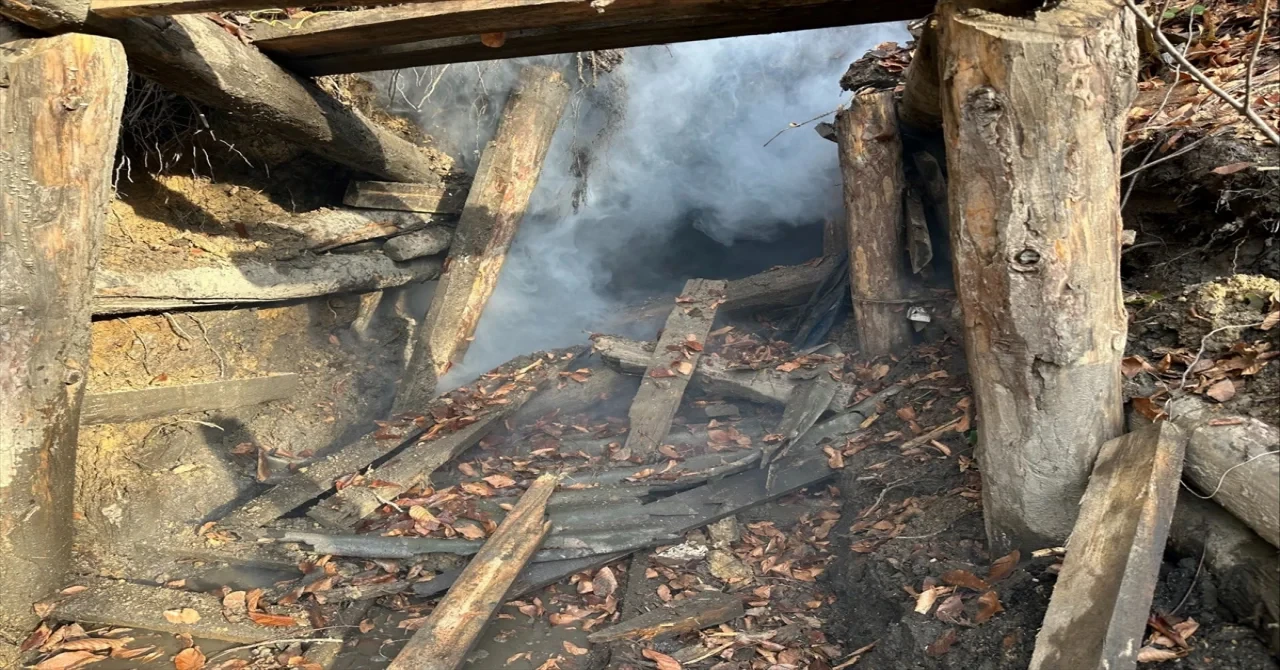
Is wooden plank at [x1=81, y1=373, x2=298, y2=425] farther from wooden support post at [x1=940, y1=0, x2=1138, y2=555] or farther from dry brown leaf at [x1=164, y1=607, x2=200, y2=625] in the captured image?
wooden support post at [x1=940, y1=0, x2=1138, y2=555]

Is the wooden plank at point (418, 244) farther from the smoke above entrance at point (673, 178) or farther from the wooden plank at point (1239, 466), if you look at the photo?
the wooden plank at point (1239, 466)

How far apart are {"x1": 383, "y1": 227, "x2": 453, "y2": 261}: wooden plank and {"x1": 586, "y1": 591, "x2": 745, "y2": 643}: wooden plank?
4056 millimetres

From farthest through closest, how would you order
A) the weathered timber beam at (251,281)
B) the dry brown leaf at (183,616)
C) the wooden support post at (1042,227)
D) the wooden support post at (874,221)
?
the wooden support post at (874,221), the weathered timber beam at (251,281), the dry brown leaf at (183,616), the wooden support post at (1042,227)

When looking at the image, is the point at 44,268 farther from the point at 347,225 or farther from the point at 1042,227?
the point at 1042,227

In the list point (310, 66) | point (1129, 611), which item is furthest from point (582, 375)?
point (1129, 611)

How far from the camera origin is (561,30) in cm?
408

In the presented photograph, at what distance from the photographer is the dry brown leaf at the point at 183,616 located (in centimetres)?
406

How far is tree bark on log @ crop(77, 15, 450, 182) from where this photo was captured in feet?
12.4

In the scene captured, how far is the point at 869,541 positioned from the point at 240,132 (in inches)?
205

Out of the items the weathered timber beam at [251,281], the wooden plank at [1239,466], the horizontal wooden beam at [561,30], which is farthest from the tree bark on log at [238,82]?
Result: the wooden plank at [1239,466]

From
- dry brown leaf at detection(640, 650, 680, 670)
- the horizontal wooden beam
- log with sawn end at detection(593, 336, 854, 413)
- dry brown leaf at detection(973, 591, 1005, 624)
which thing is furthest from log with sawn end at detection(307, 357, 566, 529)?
dry brown leaf at detection(973, 591, 1005, 624)

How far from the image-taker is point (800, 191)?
27.6ft

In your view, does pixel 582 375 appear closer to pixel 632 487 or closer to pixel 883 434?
pixel 632 487

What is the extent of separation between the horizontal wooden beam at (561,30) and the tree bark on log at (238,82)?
0.73ft
